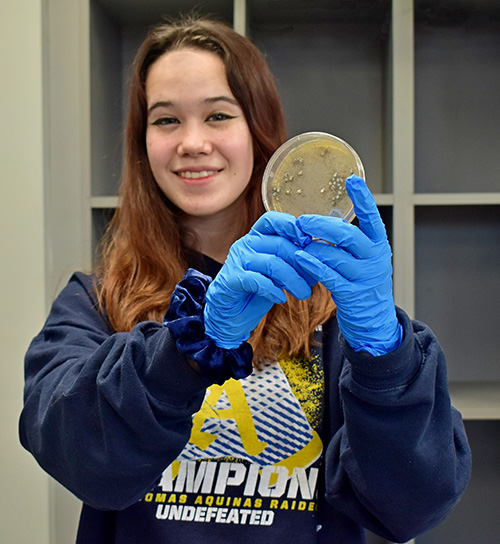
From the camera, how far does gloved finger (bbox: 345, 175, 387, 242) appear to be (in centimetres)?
67

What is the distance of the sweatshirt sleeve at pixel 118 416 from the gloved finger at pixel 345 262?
8.5 inches

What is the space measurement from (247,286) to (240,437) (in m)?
0.43

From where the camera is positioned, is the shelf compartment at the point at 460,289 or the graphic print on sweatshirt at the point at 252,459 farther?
the shelf compartment at the point at 460,289

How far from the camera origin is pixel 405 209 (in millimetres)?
1512

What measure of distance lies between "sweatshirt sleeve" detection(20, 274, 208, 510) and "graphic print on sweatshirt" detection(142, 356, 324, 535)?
0.73 ft

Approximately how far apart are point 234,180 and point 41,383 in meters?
0.48

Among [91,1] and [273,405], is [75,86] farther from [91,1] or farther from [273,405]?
[273,405]

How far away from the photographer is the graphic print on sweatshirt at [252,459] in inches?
39.4

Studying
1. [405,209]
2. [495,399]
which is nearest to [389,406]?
[405,209]

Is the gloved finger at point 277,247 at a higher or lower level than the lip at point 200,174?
lower

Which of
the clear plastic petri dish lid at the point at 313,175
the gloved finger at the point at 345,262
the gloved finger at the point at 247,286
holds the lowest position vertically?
the gloved finger at the point at 247,286

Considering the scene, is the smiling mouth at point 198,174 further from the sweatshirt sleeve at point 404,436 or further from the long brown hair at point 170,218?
the sweatshirt sleeve at point 404,436

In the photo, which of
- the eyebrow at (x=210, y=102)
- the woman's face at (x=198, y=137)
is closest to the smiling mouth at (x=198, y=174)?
the woman's face at (x=198, y=137)

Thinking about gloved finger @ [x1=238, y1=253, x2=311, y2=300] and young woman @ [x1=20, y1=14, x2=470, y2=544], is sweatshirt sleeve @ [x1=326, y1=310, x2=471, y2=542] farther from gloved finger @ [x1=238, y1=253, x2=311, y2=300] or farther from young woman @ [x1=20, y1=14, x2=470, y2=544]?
gloved finger @ [x1=238, y1=253, x2=311, y2=300]
